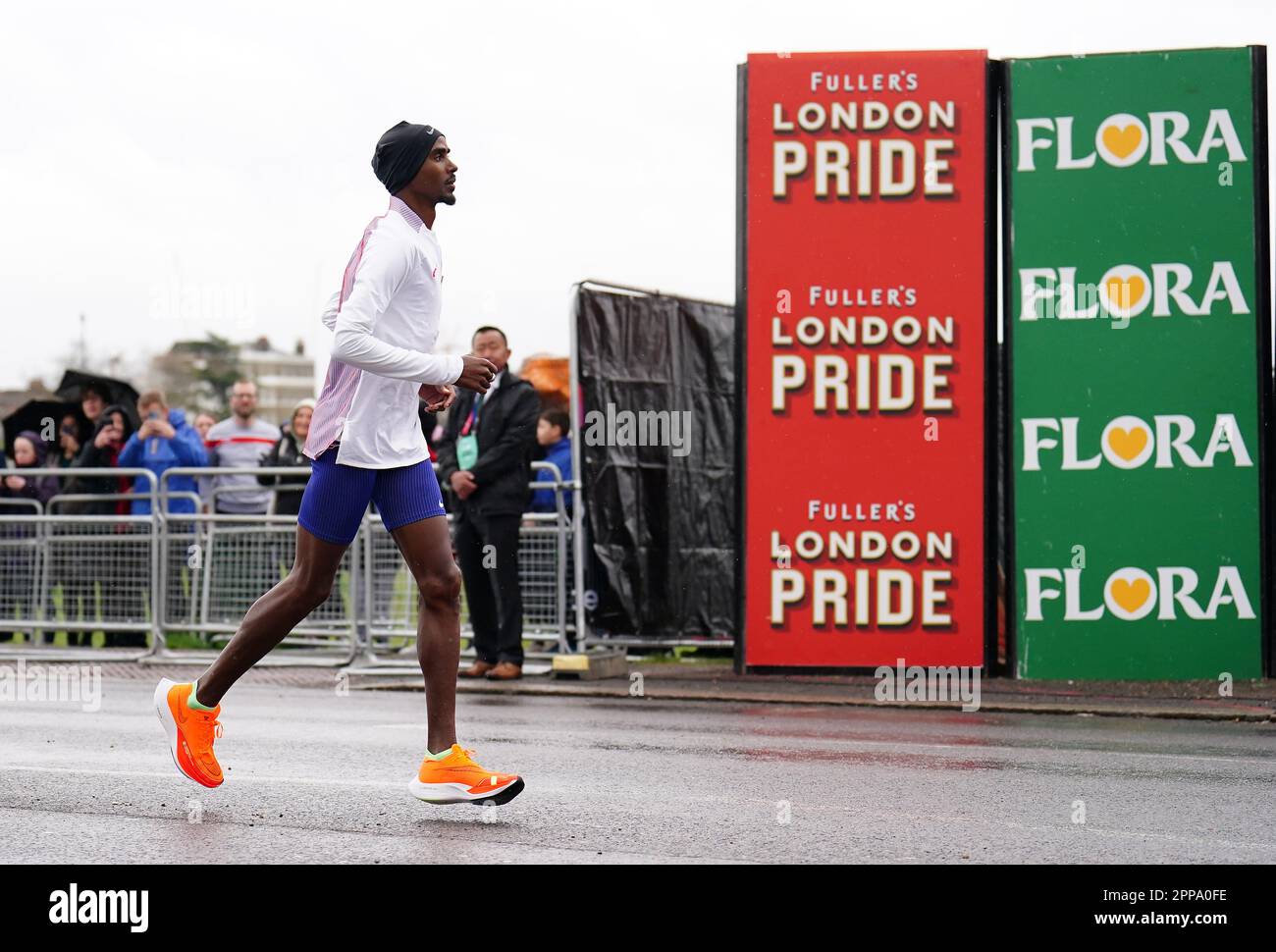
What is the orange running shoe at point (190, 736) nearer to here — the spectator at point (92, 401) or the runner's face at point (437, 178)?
the runner's face at point (437, 178)

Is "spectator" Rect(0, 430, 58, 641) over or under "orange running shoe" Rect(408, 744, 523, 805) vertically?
over

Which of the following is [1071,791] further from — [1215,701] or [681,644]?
[681,644]

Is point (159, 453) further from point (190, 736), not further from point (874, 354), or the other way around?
point (190, 736)

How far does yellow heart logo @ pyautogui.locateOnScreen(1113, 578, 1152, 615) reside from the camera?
1256 cm

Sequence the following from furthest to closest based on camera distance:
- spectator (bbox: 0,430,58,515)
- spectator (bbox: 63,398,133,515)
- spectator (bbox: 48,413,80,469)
A: spectator (bbox: 48,413,80,469) → spectator (bbox: 0,430,58,515) → spectator (bbox: 63,398,133,515)

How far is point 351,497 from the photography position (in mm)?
6449

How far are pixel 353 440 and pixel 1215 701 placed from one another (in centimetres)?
676

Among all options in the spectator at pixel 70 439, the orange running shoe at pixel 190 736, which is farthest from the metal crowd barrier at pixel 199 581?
the orange running shoe at pixel 190 736

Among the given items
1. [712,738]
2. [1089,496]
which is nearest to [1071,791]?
[712,738]

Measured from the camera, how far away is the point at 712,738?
9.20 meters

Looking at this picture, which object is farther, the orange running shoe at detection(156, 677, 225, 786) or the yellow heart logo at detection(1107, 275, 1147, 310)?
the yellow heart logo at detection(1107, 275, 1147, 310)

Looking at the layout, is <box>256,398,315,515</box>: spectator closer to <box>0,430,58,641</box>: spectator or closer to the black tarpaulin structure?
<box>0,430,58,641</box>: spectator
